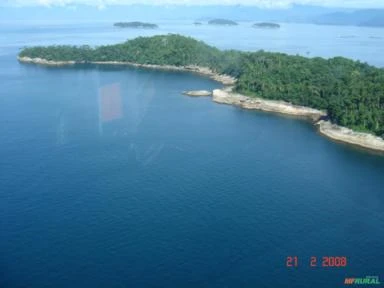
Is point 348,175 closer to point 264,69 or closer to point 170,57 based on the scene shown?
point 264,69

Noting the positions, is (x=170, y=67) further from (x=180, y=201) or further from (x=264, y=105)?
(x=180, y=201)

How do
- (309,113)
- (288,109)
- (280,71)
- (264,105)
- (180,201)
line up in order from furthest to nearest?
1. (280,71)
2. (264,105)
3. (288,109)
4. (309,113)
5. (180,201)

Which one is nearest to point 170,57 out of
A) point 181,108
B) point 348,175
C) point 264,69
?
point 264,69


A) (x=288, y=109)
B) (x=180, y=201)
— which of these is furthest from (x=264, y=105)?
(x=180, y=201)

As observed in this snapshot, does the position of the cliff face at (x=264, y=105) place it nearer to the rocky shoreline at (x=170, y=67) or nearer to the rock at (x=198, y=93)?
the rock at (x=198, y=93)

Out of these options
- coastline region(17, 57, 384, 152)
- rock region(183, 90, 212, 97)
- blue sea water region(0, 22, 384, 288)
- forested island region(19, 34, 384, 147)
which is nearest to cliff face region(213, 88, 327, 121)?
coastline region(17, 57, 384, 152)

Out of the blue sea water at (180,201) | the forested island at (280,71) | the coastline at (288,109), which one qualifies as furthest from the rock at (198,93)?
the blue sea water at (180,201)
